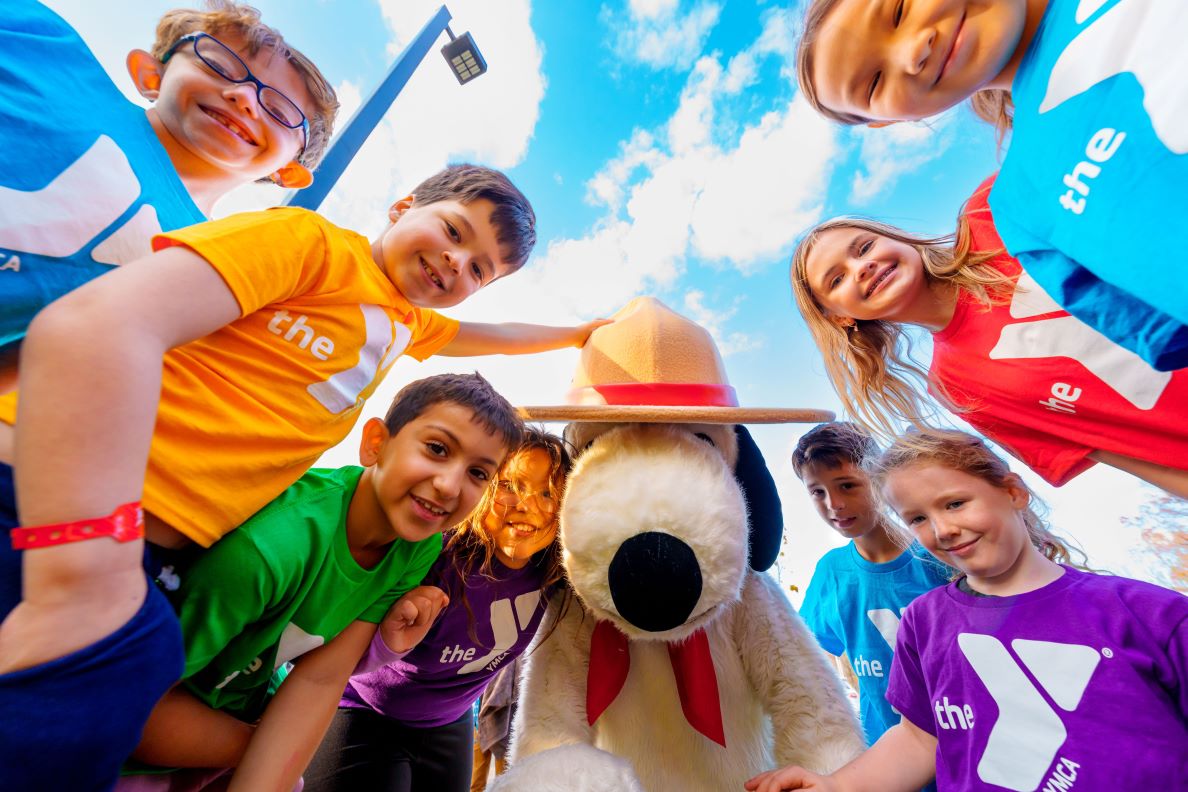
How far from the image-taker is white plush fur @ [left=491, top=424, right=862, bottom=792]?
0.99 metres

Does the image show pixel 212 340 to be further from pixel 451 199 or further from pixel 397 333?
pixel 451 199

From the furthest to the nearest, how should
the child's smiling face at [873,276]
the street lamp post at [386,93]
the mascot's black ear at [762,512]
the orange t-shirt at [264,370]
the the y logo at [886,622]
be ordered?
the street lamp post at [386,93], the the y logo at [886,622], the child's smiling face at [873,276], the mascot's black ear at [762,512], the orange t-shirt at [264,370]

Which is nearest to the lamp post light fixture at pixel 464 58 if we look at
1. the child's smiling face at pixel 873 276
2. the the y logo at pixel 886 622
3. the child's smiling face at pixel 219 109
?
the child's smiling face at pixel 219 109

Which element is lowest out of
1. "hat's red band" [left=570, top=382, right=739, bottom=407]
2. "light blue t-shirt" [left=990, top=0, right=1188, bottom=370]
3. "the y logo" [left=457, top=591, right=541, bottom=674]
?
"the y logo" [left=457, top=591, right=541, bottom=674]

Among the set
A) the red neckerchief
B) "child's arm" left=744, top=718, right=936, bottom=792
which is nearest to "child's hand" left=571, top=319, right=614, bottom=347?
the red neckerchief

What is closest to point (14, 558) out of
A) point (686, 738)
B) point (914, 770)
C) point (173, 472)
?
point (173, 472)

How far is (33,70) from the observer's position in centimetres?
89

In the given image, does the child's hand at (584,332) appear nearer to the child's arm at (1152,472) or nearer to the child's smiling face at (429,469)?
the child's smiling face at (429,469)

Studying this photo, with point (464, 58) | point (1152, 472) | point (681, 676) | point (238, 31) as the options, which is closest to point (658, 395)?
point (681, 676)

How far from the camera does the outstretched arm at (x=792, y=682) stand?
3.53 feet

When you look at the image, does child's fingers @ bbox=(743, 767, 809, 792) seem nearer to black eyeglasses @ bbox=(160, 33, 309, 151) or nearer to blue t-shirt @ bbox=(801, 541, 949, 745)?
blue t-shirt @ bbox=(801, 541, 949, 745)

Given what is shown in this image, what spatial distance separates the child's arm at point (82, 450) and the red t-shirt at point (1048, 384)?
1751mm

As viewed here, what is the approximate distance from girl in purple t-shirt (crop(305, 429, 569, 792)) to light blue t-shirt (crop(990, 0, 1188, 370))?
1.09 m

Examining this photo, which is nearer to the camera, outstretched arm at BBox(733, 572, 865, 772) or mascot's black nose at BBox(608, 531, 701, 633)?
mascot's black nose at BBox(608, 531, 701, 633)
